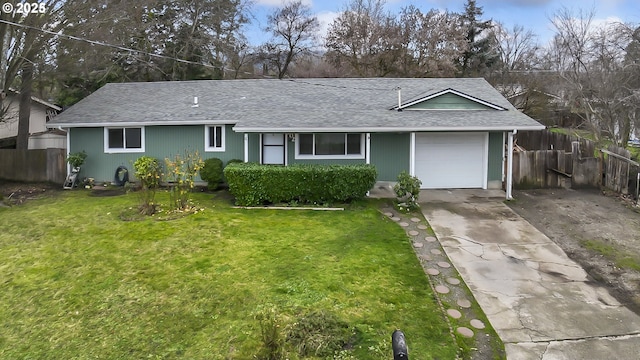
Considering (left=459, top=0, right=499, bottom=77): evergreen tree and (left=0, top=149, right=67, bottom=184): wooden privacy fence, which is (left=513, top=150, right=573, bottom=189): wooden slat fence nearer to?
(left=0, top=149, right=67, bottom=184): wooden privacy fence

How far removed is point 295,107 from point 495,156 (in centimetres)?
683

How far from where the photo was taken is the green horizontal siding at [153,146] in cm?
1459

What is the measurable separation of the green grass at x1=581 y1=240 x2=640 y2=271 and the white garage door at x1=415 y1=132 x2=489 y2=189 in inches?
197

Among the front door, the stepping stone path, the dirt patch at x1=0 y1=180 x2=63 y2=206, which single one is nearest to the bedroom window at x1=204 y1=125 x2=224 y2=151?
the front door

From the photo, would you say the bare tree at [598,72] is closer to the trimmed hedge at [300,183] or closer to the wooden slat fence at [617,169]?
the wooden slat fence at [617,169]

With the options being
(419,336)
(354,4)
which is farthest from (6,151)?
(354,4)

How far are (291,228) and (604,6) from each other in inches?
960

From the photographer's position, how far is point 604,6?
24047 mm

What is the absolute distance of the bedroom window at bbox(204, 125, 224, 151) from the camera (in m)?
14.7

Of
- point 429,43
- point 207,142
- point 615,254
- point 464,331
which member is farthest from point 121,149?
point 429,43

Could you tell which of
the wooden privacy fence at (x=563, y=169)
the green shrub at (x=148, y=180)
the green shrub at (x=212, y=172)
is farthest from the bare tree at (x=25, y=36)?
the wooden privacy fence at (x=563, y=169)

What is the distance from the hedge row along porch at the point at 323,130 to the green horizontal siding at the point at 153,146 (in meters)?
0.03

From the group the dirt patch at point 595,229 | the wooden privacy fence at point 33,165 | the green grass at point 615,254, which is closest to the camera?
the dirt patch at point 595,229

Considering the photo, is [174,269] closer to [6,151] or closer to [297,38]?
[6,151]
